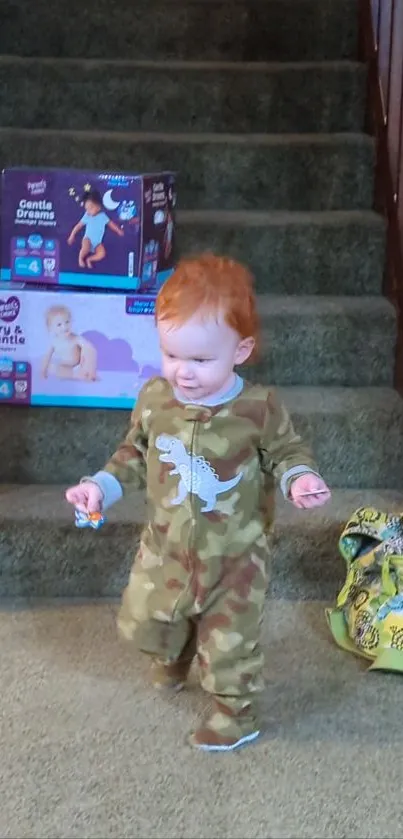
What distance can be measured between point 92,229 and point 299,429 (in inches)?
22.8

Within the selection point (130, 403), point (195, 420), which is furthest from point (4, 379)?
point (195, 420)

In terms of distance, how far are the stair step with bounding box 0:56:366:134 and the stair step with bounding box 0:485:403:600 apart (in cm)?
124

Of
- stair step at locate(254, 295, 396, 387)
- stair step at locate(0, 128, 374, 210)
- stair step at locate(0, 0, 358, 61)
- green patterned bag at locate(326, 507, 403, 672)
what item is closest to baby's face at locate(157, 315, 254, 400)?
green patterned bag at locate(326, 507, 403, 672)

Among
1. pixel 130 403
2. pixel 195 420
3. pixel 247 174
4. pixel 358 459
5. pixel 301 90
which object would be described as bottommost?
pixel 358 459

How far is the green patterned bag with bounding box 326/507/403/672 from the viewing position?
5.42 feet

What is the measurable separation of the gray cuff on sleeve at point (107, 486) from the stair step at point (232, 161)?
1233 mm

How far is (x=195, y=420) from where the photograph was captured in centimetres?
141

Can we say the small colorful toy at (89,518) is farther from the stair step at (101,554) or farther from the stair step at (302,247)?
the stair step at (302,247)

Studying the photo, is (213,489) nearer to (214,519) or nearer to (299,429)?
(214,519)

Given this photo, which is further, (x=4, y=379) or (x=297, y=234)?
(x=297, y=234)

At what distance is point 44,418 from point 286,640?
26.0 inches

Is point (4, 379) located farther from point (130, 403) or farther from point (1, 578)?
point (1, 578)

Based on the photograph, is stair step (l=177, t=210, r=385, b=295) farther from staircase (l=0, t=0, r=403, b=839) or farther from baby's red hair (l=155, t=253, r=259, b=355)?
baby's red hair (l=155, t=253, r=259, b=355)

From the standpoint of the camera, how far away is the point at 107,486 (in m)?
1.45
